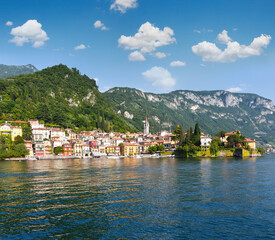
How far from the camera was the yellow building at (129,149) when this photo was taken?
497 feet

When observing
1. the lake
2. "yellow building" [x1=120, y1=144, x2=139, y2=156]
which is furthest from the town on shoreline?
the lake

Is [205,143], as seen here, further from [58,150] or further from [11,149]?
[11,149]

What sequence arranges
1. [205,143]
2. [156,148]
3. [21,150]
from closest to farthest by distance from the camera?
[21,150] → [205,143] → [156,148]

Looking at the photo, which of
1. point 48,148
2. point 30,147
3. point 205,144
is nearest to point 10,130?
point 30,147

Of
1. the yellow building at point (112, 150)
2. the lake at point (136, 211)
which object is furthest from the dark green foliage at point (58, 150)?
the lake at point (136, 211)

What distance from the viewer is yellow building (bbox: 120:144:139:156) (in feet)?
497

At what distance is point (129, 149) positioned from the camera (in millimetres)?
152500

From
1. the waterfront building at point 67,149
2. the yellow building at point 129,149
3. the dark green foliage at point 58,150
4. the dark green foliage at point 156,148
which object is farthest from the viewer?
the yellow building at point 129,149

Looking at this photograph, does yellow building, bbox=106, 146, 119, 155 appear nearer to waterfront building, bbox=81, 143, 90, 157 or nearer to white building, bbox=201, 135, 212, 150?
waterfront building, bbox=81, 143, 90, 157

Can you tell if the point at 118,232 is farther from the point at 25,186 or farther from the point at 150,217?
the point at 25,186

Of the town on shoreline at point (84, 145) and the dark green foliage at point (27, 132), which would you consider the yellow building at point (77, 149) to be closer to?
the town on shoreline at point (84, 145)

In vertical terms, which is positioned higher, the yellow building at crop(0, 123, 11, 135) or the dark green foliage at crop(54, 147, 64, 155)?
the yellow building at crop(0, 123, 11, 135)

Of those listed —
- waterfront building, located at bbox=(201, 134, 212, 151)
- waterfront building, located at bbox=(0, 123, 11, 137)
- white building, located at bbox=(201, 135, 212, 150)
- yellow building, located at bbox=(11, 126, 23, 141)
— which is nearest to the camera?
waterfront building, located at bbox=(0, 123, 11, 137)

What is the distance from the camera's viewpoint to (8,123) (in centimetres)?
13188
